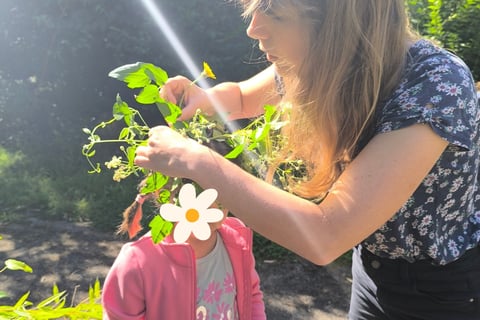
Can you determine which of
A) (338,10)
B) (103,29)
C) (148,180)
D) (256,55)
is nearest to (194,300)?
(148,180)

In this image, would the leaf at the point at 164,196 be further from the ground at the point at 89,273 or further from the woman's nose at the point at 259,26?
the ground at the point at 89,273

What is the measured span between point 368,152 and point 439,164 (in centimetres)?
24

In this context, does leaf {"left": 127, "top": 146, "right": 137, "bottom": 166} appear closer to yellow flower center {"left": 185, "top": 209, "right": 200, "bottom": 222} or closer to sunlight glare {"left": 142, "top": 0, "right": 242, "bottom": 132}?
yellow flower center {"left": 185, "top": 209, "right": 200, "bottom": 222}

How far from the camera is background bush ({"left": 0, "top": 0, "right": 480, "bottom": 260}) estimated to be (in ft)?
13.6

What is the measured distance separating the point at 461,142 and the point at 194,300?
80 centimetres

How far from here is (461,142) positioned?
106 centimetres

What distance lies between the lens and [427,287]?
1366 millimetres

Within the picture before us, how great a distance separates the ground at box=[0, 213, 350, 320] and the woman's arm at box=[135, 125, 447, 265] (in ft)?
6.65

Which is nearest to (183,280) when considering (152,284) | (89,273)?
(152,284)

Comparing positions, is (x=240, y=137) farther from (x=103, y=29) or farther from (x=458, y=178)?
(x=103, y=29)

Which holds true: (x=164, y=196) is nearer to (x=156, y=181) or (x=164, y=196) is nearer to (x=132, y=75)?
(x=156, y=181)

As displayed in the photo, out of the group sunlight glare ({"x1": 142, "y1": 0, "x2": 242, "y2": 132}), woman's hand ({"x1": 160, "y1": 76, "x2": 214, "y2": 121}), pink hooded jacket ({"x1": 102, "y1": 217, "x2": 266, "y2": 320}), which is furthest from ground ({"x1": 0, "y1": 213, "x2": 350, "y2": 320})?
woman's hand ({"x1": 160, "y1": 76, "x2": 214, "y2": 121})

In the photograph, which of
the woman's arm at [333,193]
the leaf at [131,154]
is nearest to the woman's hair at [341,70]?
the woman's arm at [333,193]

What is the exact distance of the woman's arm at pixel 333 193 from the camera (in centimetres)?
100
